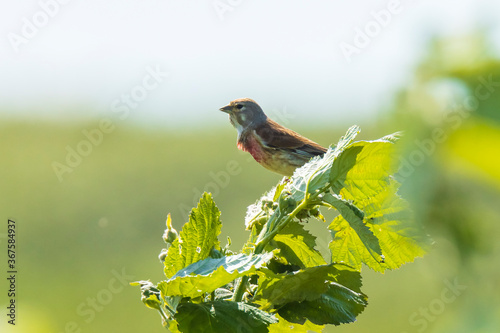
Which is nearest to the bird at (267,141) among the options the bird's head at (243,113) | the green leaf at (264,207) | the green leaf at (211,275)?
the bird's head at (243,113)

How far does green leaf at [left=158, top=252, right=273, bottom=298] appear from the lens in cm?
67

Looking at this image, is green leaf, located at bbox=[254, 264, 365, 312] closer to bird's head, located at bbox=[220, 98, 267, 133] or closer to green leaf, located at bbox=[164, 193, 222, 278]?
green leaf, located at bbox=[164, 193, 222, 278]

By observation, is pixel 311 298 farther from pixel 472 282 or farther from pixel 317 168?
pixel 472 282

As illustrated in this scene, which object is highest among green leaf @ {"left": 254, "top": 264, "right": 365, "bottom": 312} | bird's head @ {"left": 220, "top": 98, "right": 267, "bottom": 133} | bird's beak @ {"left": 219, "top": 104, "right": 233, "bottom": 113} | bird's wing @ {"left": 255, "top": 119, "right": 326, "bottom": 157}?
bird's beak @ {"left": 219, "top": 104, "right": 233, "bottom": 113}

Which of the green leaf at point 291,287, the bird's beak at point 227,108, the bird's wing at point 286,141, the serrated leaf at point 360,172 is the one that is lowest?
the green leaf at point 291,287

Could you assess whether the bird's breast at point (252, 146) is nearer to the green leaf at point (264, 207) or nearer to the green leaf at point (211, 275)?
the green leaf at point (264, 207)

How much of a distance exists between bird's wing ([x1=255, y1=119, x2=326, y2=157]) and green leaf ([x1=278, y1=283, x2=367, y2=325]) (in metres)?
3.02

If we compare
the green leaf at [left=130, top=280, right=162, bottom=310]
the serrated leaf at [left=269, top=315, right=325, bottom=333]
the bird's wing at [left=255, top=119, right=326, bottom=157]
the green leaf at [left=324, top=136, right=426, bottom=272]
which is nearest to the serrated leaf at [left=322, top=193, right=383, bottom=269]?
the green leaf at [left=324, top=136, right=426, bottom=272]

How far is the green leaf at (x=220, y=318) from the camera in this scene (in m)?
0.71

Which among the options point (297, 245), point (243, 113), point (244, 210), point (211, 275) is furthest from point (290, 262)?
point (244, 210)

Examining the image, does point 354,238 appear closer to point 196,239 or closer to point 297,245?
point 297,245

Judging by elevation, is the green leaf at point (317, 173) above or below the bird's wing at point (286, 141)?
below

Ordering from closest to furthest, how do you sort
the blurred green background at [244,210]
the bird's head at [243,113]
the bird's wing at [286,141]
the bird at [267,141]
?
the blurred green background at [244,210] < the bird at [267,141] < the bird's wing at [286,141] < the bird's head at [243,113]

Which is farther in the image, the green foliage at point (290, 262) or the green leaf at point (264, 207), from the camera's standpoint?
the green leaf at point (264, 207)
